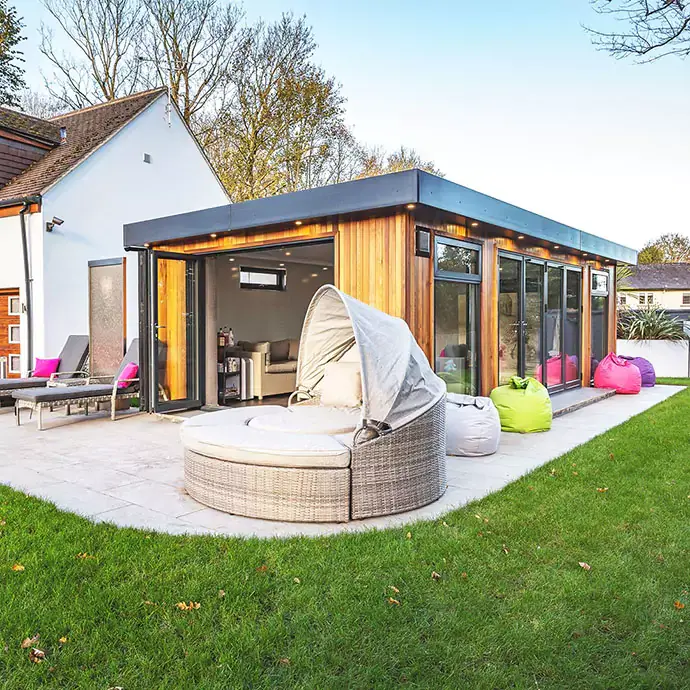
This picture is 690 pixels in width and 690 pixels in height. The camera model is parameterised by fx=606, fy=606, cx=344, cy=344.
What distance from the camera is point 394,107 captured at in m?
17.0

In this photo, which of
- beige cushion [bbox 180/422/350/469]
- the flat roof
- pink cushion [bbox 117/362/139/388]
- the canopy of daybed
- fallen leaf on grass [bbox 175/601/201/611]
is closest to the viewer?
fallen leaf on grass [bbox 175/601/201/611]

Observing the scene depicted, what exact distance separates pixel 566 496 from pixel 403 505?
3.99 ft

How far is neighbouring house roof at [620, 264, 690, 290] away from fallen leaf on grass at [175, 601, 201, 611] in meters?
39.1

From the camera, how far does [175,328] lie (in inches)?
325

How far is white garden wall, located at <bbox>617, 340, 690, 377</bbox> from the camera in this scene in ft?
45.6

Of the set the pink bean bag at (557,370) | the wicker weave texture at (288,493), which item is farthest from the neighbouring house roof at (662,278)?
the wicker weave texture at (288,493)

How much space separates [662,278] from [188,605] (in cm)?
4180

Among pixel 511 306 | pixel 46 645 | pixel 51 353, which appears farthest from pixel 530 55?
pixel 46 645

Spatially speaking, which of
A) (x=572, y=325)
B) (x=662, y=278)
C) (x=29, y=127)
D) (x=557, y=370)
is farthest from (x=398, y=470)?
(x=662, y=278)

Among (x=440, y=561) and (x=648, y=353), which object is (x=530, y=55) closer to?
(x=648, y=353)

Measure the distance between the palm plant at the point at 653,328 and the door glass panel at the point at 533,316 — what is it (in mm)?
6331

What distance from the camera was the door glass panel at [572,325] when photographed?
10126 mm

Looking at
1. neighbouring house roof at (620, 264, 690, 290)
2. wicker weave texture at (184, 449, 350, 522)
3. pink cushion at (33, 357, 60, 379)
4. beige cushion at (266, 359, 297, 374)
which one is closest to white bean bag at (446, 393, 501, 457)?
wicker weave texture at (184, 449, 350, 522)

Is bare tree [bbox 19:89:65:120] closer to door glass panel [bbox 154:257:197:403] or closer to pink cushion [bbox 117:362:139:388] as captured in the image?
door glass panel [bbox 154:257:197:403]
